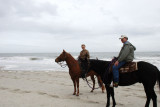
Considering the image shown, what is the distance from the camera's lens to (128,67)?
5.04 metres

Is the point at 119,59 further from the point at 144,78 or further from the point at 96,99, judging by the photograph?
the point at 96,99

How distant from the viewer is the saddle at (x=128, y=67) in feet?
16.3

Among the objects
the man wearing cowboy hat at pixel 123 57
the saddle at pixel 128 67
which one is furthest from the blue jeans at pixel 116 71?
the saddle at pixel 128 67

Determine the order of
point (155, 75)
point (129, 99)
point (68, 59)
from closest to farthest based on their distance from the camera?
1. point (155, 75)
2. point (129, 99)
3. point (68, 59)

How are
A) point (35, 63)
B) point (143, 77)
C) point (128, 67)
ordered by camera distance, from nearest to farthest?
point (143, 77) → point (128, 67) → point (35, 63)

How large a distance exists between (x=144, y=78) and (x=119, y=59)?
0.89 m

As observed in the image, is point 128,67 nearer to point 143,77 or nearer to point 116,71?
point 116,71

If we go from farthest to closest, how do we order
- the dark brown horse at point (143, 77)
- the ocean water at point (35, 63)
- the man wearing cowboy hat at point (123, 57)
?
the ocean water at point (35, 63) < the man wearing cowboy hat at point (123, 57) < the dark brown horse at point (143, 77)

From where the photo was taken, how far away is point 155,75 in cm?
479

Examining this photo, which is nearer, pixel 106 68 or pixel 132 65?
pixel 132 65

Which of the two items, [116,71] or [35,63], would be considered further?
[35,63]

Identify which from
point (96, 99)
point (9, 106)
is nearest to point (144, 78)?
point (96, 99)

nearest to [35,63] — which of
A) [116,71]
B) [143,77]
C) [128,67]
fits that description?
[116,71]

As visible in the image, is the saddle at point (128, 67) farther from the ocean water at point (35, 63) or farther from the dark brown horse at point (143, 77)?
the ocean water at point (35, 63)
